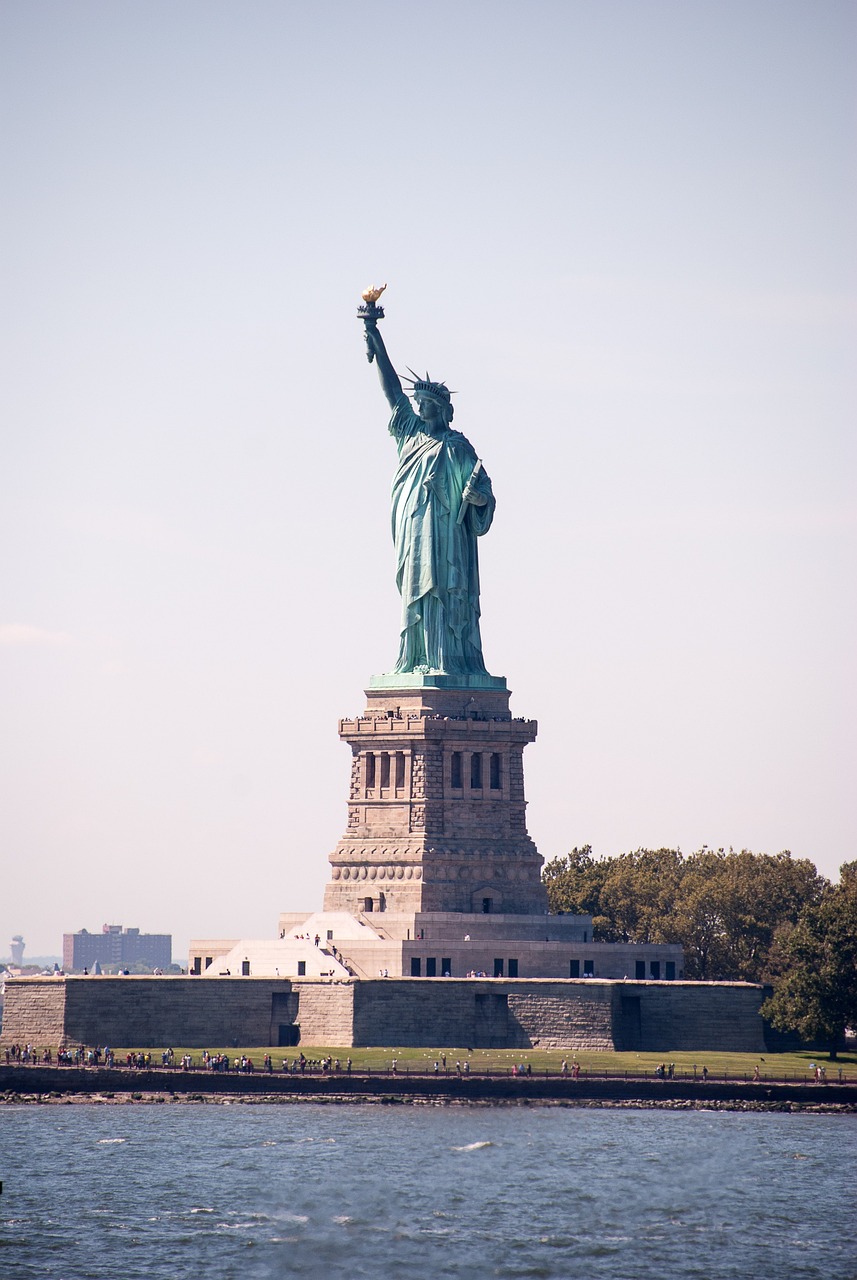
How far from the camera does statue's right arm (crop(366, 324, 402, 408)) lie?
119250mm

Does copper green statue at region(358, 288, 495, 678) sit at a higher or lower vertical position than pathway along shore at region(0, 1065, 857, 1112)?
higher

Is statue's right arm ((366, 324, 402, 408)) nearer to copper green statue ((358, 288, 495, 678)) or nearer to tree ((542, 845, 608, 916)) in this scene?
copper green statue ((358, 288, 495, 678))

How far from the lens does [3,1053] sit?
107 m

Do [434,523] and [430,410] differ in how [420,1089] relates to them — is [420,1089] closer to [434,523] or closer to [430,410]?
[434,523]

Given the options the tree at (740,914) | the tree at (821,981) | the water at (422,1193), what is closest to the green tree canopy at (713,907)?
the tree at (740,914)

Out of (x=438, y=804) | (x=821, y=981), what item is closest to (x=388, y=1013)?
(x=438, y=804)

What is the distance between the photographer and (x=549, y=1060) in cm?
10406

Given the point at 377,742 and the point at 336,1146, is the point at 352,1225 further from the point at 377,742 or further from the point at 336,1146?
the point at 377,742

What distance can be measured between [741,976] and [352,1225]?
170 ft

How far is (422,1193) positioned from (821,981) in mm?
32861

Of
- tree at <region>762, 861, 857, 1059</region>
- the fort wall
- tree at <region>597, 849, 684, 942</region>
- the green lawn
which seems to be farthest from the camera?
tree at <region>597, 849, 684, 942</region>

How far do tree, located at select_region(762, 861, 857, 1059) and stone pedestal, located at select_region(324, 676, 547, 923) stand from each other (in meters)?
12.8

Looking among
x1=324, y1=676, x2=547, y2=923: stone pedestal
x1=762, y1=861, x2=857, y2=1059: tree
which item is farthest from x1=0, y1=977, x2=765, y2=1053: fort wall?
x1=324, y1=676, x2=547, y2=923: stone pedestal

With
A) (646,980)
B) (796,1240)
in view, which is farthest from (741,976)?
(796,1240)
